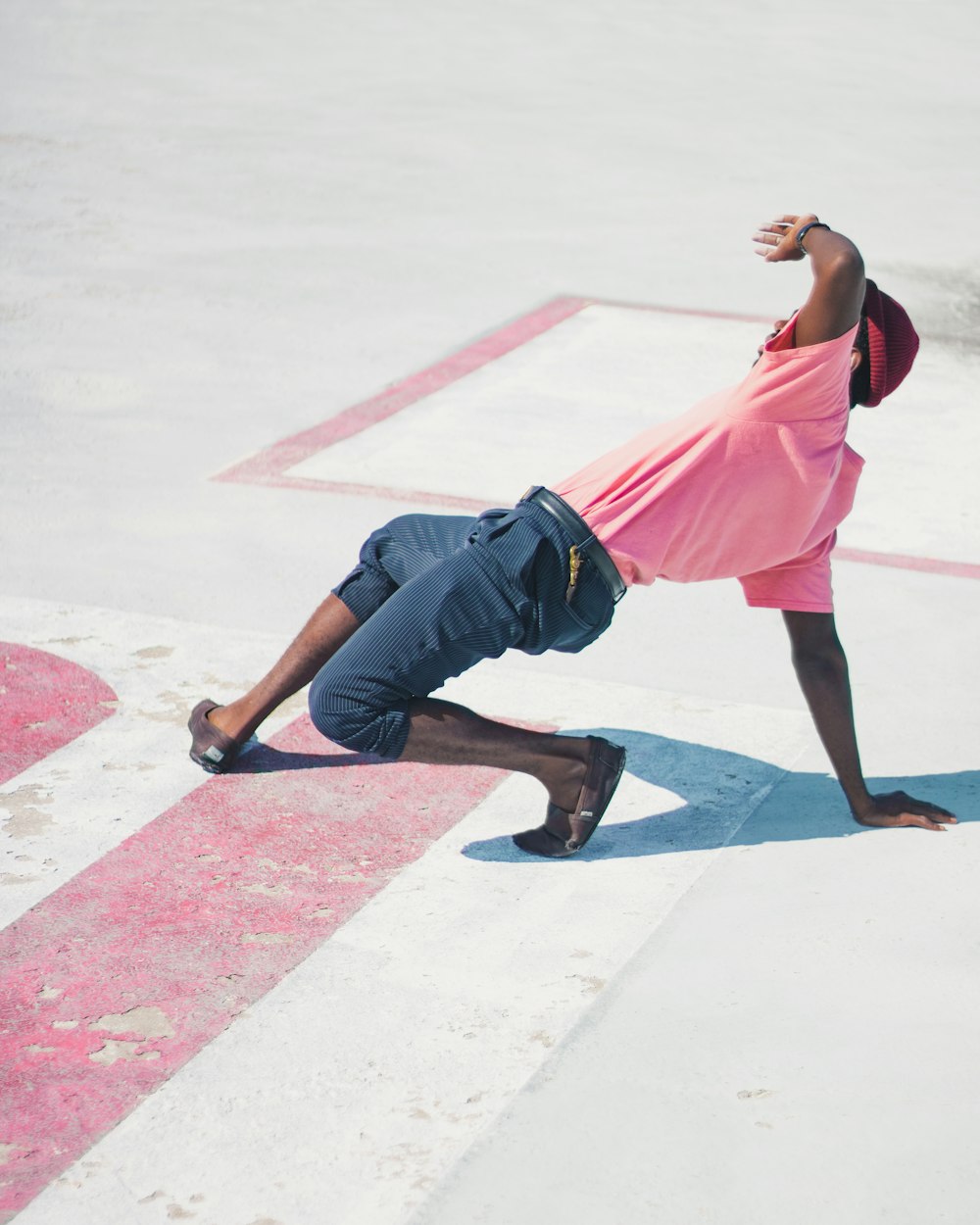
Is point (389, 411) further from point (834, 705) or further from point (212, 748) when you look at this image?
point (834, 705)

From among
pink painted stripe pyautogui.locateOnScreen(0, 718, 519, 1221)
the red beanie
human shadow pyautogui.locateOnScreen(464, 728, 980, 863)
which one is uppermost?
the red beanie

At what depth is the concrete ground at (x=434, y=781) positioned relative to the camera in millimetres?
3076

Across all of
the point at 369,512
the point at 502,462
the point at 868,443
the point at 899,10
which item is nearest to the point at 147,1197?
the point at 369,512

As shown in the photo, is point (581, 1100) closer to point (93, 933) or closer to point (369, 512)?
point (93, 933)

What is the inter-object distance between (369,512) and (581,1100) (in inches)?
142

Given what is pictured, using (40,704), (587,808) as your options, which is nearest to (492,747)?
(587,808)

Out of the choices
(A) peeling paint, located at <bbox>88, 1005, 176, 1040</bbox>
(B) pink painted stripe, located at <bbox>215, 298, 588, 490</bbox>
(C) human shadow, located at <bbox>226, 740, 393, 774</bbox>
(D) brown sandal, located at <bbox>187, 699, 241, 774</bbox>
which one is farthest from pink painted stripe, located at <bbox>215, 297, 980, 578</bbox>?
(A) peeling paint, located at <bbox>88, 1005, 176, 1040</bbox>

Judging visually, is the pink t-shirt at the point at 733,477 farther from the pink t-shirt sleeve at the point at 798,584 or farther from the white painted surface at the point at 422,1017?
the white painted surface at the point at 422,1017

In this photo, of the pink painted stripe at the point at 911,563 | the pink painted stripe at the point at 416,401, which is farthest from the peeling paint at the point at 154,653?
the pink painted stripe at the point at 911,563

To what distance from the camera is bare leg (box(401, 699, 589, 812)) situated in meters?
3.91

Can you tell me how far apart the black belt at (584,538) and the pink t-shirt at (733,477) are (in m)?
0.03

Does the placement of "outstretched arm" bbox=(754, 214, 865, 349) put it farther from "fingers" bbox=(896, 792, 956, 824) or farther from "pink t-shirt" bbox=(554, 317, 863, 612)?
"fingers" bbox=(896, 792, 956, 824)

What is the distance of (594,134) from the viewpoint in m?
13.5

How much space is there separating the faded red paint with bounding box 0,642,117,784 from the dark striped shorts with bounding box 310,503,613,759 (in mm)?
1056
